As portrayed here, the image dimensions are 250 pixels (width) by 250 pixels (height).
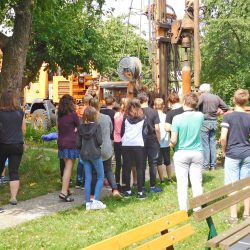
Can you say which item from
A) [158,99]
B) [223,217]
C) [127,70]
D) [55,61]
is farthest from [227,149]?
[55,61]

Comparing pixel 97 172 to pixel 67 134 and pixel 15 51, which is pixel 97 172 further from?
pixel 15 51

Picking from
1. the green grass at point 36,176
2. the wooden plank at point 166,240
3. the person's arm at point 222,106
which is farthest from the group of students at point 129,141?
the wooden plank at point 166,240

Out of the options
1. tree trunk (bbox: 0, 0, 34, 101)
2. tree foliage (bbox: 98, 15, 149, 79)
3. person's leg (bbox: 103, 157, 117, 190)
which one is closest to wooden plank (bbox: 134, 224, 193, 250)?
person's leg (bbox: 103, 157, 117, 190)

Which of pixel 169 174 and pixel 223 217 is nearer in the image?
pixel 223 217

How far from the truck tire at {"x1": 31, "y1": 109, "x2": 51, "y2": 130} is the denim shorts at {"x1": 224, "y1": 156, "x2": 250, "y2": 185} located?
14.2 metres

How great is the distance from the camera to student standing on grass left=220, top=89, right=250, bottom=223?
6.10 metres

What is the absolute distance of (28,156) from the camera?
36.8 ft

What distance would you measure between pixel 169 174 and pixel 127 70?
6.26 meters

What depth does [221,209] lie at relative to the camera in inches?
189

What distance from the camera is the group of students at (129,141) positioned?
6238 millimetres

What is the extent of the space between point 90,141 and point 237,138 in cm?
226

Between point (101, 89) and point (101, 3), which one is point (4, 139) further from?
point (101, 89)

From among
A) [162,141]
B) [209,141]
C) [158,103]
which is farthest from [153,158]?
[209,141]

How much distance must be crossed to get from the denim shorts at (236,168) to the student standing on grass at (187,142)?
0.50 m
